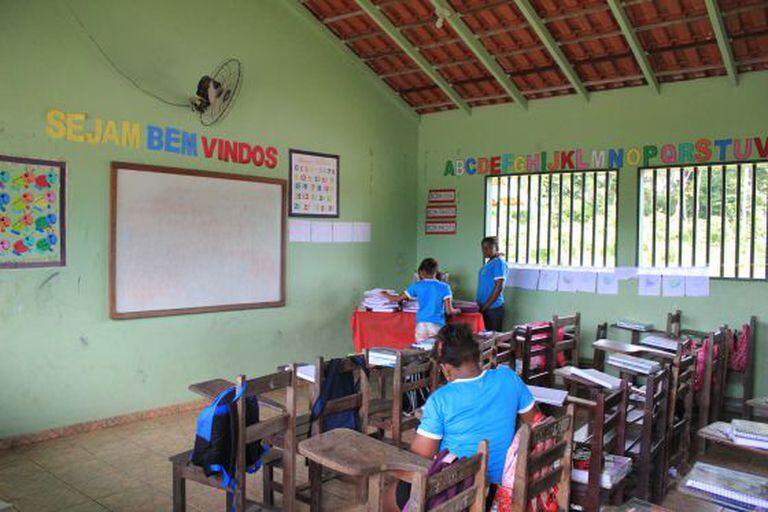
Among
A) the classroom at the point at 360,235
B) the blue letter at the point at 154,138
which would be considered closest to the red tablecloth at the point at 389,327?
the classroom at the point at 360,235

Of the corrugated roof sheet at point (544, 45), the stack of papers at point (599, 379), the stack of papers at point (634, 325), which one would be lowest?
the stack of papers at point (599, 379)

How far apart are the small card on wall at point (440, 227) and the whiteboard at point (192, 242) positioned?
1931 mm

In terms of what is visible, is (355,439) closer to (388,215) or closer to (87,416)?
(87,416)

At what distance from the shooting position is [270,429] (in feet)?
9.28

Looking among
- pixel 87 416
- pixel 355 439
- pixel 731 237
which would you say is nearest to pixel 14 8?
pixel 87 416

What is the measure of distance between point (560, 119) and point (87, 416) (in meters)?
4.78

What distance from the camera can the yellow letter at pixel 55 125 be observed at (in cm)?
432

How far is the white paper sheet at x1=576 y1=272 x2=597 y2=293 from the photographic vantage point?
19.5 feet

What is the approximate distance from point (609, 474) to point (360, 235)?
4.25 meters

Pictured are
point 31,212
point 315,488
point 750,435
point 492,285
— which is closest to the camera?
point 750,435

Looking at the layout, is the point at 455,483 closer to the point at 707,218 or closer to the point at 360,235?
the point at 707,218

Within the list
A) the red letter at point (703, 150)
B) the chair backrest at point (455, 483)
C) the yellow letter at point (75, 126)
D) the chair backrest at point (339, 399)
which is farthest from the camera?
the red letter at point (703, 150)

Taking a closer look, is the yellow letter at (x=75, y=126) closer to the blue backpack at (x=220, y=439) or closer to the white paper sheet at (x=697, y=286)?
the blue backpack at (x=220, y=439)

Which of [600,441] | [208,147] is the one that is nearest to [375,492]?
[600,441]
